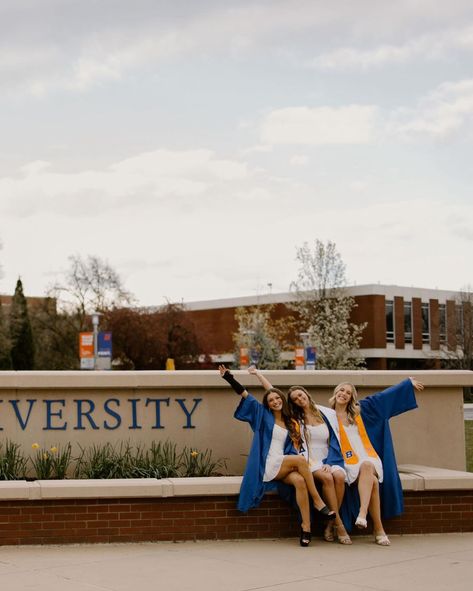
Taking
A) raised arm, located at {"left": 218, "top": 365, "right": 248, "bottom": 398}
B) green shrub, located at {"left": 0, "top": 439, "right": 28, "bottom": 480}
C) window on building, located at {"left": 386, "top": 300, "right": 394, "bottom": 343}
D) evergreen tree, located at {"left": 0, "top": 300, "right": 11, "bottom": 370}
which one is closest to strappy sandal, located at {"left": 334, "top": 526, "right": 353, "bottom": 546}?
raised arm, located at {"left": 218, "top": 365, "right": 248, "bottom": 398}

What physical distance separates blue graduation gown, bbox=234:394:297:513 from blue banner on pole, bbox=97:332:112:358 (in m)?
34.7

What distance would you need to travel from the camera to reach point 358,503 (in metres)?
9.30

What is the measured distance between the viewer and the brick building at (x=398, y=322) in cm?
7206

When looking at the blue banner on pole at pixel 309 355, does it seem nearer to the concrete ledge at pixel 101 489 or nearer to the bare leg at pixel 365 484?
the bare leg at pixel 365 484

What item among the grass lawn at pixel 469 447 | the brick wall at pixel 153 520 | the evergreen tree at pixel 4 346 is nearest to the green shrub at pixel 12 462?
the brick wall at pixel 153 520

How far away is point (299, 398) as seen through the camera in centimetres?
948

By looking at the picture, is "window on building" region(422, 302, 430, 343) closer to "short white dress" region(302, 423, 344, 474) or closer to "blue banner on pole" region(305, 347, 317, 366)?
"blue banner on pole" region(305, 347, 317, 366)

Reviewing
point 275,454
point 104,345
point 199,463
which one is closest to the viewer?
point 275,454

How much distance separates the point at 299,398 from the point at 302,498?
1.01m

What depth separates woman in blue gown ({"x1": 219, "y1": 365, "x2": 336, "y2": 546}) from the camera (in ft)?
29.5

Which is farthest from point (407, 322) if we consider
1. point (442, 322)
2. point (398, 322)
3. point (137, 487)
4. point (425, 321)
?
point (137, 487)

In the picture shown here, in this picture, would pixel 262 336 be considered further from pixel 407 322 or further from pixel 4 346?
pixel 4 346

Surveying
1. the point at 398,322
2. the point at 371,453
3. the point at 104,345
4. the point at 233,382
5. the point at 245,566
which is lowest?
the point at 245,566

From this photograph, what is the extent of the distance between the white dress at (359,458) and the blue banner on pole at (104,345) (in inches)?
1370
